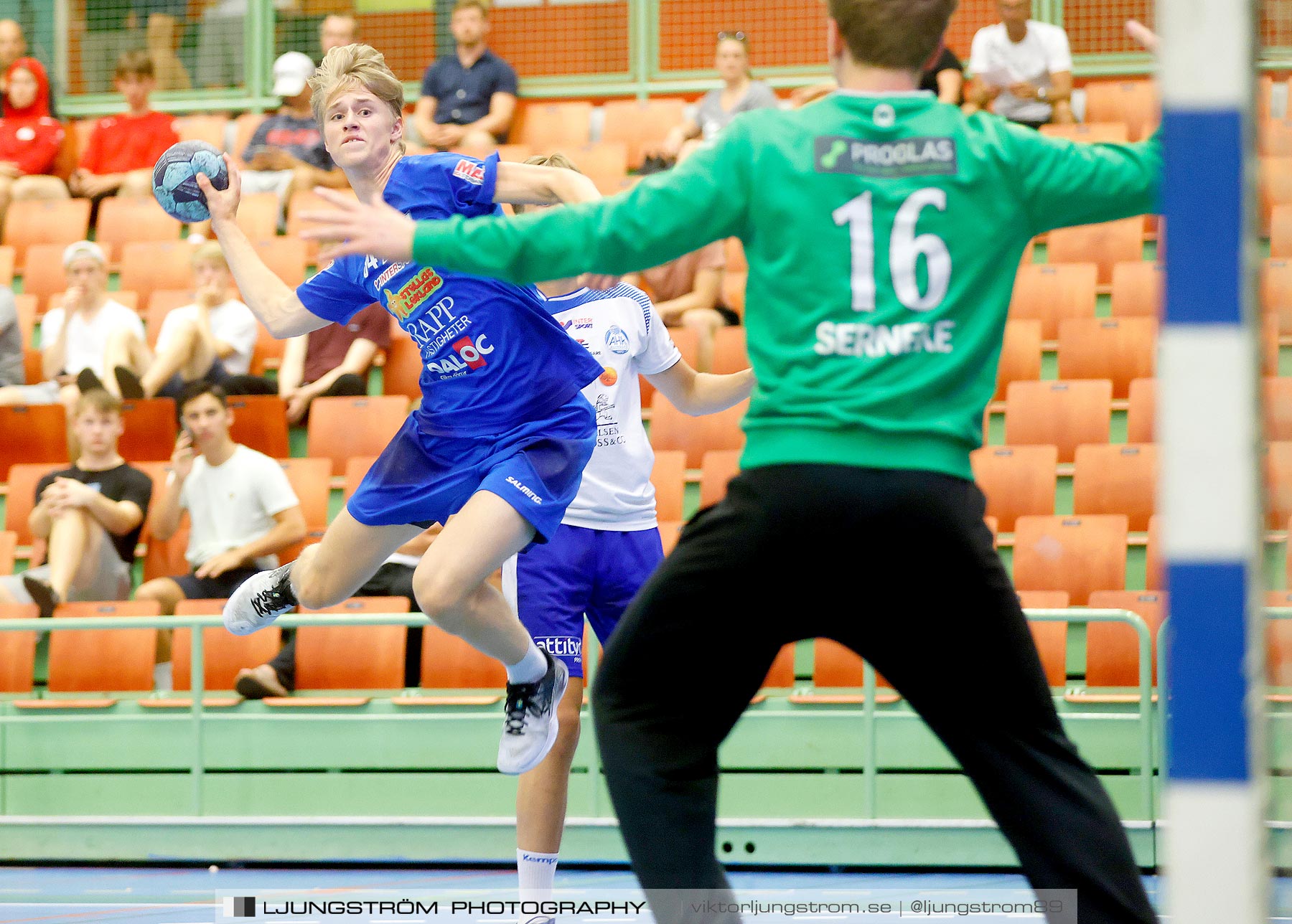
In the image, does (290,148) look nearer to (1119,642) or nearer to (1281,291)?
(1119,642)

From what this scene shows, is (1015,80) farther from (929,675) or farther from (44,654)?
(929,675)

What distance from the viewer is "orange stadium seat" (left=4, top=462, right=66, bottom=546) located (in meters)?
8.79

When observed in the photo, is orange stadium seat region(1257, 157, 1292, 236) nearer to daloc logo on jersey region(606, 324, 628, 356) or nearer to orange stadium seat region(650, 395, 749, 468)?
daloc logo on jersey region(606, 324, 628, 356)

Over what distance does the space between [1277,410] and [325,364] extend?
25.7 ft

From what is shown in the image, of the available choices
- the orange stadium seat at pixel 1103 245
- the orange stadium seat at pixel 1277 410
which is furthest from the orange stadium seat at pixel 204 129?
the orange stadium seat at pixel 1277 410

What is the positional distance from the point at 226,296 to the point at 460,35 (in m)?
3.44

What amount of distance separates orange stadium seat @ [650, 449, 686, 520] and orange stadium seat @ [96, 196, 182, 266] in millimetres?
5487

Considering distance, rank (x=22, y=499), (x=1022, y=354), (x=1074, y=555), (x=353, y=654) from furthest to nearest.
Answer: (x=1022, y=354) < (x=22, y=499) < (x=353, y=654) < (x=1074, y=555)

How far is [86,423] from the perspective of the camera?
324 inches

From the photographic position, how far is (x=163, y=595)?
25.9 feet

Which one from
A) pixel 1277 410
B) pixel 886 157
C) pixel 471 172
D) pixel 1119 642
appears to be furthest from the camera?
pixel 1119 642

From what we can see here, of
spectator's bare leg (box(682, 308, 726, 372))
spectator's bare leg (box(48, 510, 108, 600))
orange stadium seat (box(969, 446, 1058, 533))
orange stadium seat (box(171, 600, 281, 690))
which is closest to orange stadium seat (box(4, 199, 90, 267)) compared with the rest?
spectator's bare leg (box(48, 510, 108, 600))

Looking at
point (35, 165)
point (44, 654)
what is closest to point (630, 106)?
point (35, 165)

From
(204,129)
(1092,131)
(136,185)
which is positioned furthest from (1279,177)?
(204,129)
